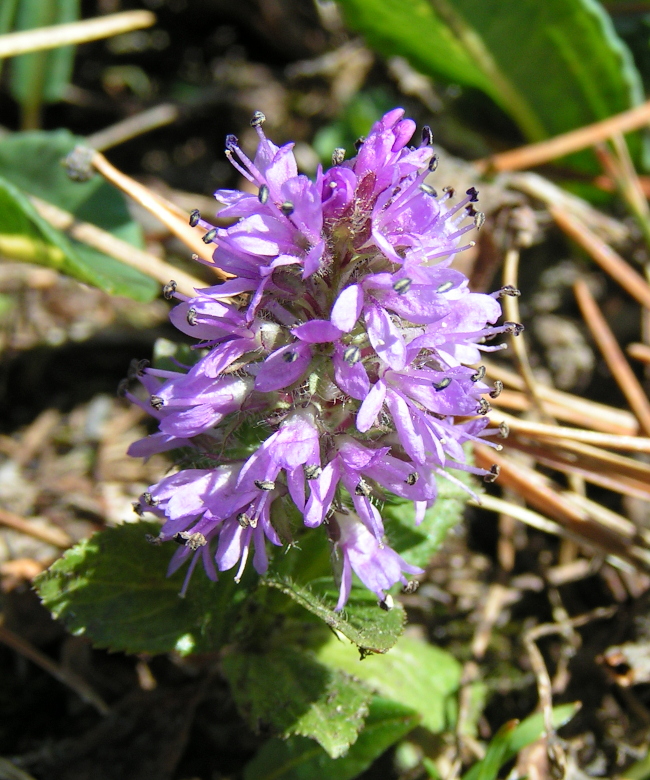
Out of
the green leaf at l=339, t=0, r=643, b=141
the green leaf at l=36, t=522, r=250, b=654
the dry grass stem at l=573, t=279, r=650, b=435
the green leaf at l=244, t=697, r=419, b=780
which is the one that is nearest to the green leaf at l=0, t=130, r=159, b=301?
the green leaf at l=36, t=522, r=250, b=654

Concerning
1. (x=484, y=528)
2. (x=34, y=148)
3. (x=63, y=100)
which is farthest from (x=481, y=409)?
(x=63, y=100)

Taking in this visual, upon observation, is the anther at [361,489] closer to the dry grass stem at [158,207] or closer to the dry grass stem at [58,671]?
the dry grass stem at [158,207]

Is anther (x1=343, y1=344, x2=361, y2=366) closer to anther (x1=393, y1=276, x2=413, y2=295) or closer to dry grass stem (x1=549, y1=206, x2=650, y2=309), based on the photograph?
anther (x1=393, y1=276, x2=413, y2=295)

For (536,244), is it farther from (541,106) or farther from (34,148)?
(34,148)

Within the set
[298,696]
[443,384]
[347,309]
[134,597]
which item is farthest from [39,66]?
[298,696]

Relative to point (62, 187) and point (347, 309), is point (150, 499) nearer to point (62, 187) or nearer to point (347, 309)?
A: point (347, 309)

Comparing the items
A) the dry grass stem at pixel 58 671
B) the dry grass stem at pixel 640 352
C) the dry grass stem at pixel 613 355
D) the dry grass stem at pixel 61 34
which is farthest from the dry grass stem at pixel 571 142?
the dry grass stem at pixel 58 671
